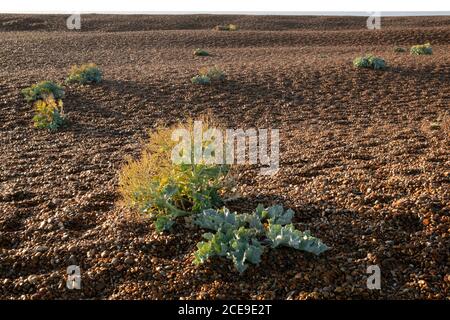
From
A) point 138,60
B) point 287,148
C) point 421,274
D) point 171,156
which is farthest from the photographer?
point 138,60

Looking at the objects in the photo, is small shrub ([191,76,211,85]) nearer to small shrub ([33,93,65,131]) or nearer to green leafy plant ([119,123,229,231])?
small shrub ([33,93,65,131])

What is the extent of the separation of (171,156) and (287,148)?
345 cm

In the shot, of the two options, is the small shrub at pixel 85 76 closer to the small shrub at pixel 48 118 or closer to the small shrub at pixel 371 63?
the small shrub at pixel 48 118

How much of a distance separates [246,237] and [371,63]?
11.2 meters

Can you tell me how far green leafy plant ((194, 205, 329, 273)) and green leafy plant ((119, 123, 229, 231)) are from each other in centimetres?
34

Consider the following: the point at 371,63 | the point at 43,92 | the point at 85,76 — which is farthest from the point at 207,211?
the point at 371,63

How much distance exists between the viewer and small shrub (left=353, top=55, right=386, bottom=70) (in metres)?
14.3

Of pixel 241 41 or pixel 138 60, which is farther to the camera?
pixel 241 41

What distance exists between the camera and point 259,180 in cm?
670

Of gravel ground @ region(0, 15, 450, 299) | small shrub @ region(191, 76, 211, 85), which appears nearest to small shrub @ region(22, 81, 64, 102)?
gravel ground @ region(0, 15, 450, 299)

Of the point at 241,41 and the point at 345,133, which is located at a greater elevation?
the point at 241,41
